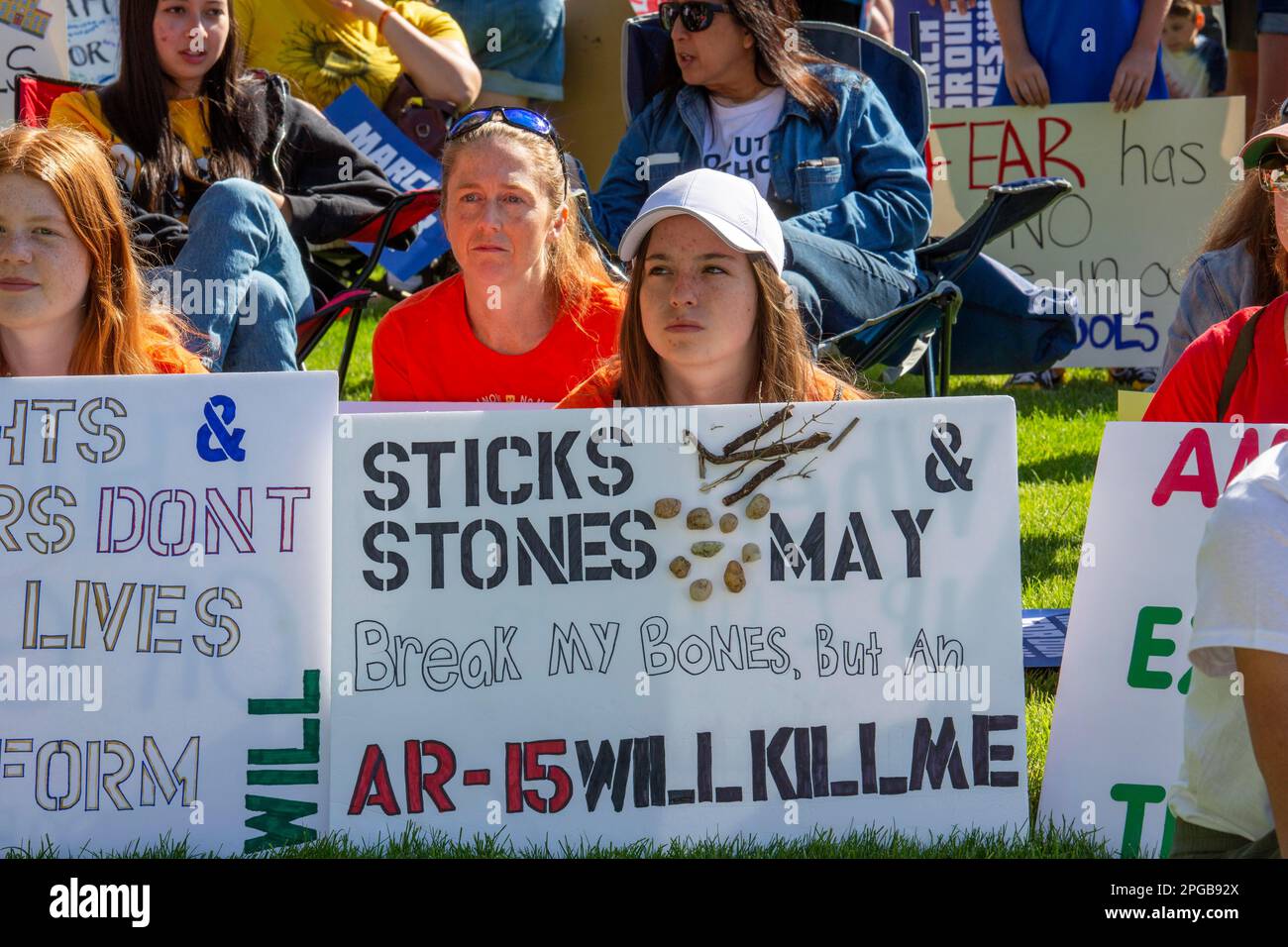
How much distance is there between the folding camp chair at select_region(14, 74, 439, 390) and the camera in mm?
5277

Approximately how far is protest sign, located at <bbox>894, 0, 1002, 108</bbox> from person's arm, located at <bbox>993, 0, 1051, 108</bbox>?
5.37ft

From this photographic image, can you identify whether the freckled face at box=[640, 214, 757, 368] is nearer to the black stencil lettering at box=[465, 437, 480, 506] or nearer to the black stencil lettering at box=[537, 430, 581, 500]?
the black stencil lettering at box=[537, 430, 581, 500]

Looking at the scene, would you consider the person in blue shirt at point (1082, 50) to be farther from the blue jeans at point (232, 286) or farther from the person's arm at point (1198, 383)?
the person's arm at point (1198, 383)

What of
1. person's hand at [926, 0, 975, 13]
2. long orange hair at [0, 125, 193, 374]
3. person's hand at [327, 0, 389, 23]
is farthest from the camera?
person's hand at [926, 0, 975, 13]

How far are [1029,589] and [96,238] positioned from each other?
8.78ft

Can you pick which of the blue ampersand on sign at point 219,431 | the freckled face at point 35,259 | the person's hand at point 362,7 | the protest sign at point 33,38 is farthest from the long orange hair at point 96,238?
the protest sign at point 33,38

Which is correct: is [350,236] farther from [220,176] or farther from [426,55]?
[426,55]

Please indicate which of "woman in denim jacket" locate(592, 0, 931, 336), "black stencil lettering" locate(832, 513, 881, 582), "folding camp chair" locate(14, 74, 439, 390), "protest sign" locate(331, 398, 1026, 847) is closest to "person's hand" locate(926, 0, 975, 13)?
"woman in denim jacket" locate(592, 0, 931, 336)

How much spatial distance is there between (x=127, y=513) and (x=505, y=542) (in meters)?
0.71

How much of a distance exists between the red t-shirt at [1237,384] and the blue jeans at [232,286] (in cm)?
241

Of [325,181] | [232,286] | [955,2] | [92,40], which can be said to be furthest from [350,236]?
[955,2]

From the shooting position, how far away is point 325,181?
18.1 ft

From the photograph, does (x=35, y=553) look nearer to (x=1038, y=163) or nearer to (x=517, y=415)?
(x=517, y=415)

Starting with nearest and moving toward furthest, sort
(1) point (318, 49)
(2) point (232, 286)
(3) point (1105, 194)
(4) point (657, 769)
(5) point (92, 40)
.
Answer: (4) point (657, 769) < (2) point (232, 286) < (3) point (1105, 194) < (1) point (318, 49) < (5) point (92, 40)
